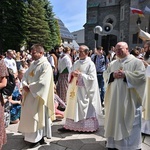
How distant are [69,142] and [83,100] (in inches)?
34.8

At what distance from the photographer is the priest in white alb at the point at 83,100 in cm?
463

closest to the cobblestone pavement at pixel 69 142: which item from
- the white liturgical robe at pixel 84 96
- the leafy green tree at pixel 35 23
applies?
the white liturgical robe at pixel 84 96

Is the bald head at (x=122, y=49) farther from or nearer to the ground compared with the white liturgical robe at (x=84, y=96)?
farther from the ground

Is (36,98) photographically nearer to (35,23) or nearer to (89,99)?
(89,99)

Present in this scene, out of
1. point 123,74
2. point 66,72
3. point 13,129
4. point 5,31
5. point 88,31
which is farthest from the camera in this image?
point 88,31

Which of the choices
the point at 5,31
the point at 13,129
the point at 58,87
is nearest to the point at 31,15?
the point at 5,31

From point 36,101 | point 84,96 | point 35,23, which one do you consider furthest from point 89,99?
point 35,23

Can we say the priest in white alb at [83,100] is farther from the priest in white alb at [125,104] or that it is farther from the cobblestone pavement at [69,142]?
the priest in white alb at [125,104]

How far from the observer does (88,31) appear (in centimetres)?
3522

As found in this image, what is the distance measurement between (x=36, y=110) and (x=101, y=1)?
115 ft

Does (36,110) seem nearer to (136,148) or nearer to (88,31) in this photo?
(136,148)

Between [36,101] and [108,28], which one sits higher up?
[108,28]

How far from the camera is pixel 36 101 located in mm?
3949

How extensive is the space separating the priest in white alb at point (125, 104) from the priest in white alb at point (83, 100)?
1.03 metres
